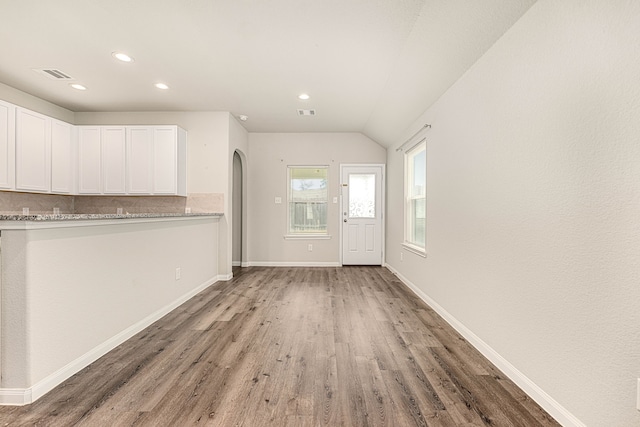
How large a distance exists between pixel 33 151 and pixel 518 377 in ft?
18.5

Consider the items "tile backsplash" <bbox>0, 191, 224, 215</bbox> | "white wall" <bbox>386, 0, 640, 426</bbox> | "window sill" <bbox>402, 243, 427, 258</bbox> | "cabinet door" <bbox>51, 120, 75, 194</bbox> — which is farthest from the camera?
"tile backsplash" <bbox>0, 191, 224, 215</bbox>

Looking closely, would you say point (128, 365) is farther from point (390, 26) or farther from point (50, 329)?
point (390, 26)

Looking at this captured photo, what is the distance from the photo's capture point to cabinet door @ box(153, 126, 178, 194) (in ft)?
15.2

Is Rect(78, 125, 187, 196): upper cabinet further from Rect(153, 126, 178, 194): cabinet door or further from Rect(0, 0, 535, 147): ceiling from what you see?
Rect(0, 0, 535, 147): ceiling

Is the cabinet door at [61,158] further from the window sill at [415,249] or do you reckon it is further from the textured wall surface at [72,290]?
the window sill at [415,249]

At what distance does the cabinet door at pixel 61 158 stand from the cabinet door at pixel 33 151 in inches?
2.9

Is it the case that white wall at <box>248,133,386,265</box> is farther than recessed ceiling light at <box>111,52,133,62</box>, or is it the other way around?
white wall at <box>248,133,386,265</box>

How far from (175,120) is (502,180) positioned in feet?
15.3

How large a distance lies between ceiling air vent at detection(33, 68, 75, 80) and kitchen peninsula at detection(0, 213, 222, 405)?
2.16 metres

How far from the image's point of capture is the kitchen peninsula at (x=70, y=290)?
1706 millimetres

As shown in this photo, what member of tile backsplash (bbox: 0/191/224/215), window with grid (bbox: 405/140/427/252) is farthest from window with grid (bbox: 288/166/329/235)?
window with grid (bbox: 405/140/427/252)

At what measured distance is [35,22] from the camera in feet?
8.46

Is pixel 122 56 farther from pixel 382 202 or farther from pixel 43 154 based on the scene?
pixel 382 202

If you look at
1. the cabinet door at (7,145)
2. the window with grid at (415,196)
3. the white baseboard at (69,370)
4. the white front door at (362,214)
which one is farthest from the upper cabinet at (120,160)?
the window with grid at (415,196)
